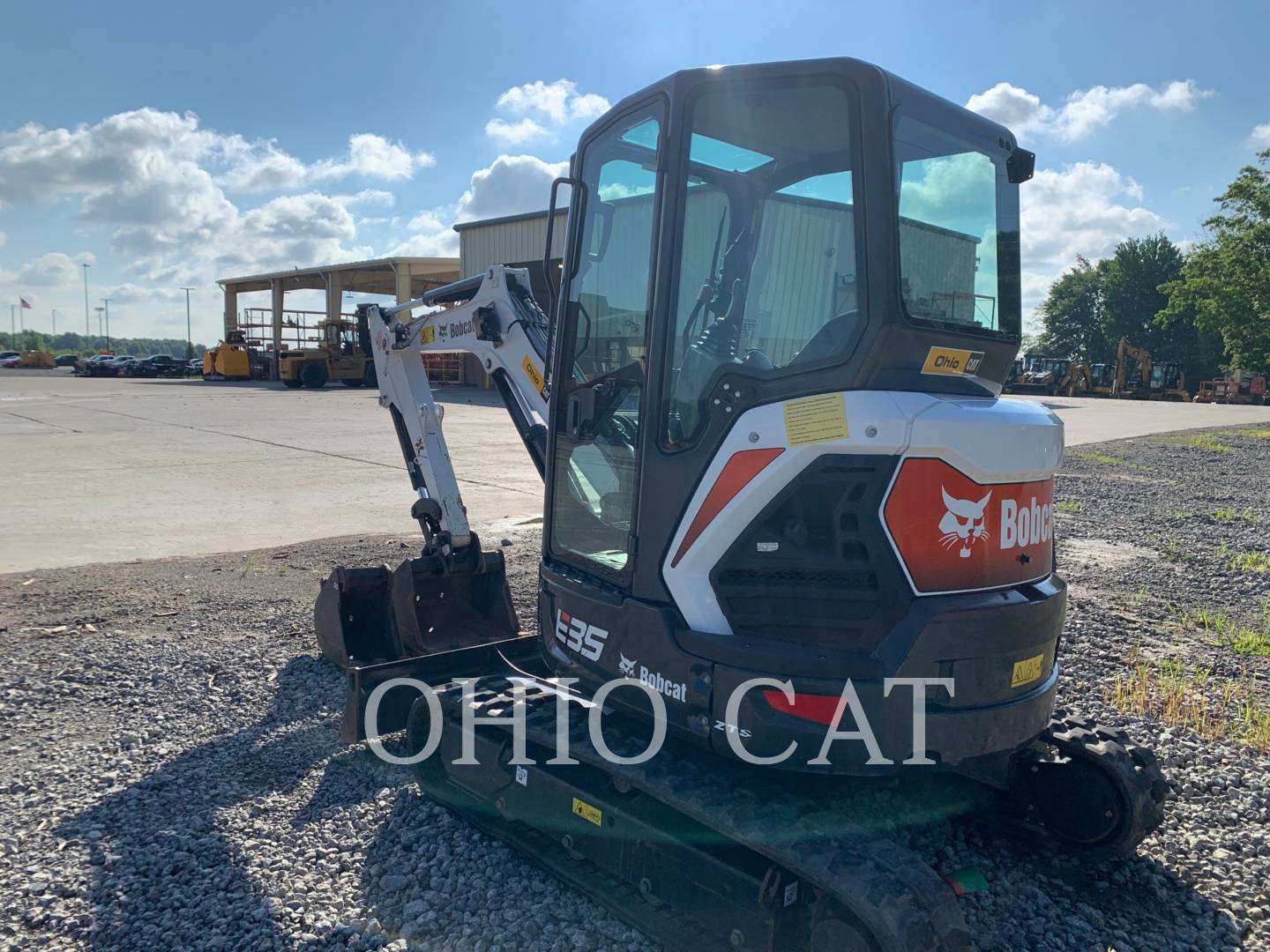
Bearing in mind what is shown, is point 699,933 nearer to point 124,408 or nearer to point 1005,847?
point 1005,847

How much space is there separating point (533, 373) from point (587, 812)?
2193 millimetres

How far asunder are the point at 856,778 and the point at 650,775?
2.38ft

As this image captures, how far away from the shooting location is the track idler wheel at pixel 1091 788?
340cm

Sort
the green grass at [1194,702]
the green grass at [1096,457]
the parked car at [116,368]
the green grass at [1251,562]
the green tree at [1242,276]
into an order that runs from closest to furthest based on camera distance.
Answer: the green grass at [1194,702], the green grass at [1251,562], the green grass at [1096,457], the green tree at [1242,276], the parked car at [116,368]

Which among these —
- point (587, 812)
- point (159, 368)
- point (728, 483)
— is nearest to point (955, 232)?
point (728, 483)

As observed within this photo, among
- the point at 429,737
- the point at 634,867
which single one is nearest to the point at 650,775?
the point at 634,867

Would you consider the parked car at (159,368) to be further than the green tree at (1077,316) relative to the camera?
No

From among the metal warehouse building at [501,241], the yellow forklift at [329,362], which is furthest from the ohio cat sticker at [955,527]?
the yellow forklift at [329,362]

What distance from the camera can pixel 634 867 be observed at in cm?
311

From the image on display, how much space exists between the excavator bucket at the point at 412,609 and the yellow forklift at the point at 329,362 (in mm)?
35057

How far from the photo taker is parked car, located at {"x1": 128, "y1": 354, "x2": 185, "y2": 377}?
181 feet

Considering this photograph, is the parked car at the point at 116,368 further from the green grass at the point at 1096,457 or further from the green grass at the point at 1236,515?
the green grass at the point at 1236,515

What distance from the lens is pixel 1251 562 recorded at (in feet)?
29.7

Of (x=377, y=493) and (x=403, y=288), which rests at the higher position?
(x=403, y=288)
